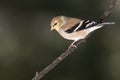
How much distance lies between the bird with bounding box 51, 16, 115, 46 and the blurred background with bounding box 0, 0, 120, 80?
4.23ft

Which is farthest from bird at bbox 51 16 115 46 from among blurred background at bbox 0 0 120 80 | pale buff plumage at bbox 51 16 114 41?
blurred background at bbox 0 0 120 80

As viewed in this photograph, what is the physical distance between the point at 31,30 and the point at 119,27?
3.30 ft

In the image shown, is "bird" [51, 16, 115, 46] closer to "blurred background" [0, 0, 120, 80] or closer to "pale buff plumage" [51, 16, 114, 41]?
"pale buff plumage" [51, 16, 114, 41]

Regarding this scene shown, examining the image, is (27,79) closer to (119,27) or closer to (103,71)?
(103,71)

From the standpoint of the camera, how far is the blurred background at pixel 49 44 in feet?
15.7

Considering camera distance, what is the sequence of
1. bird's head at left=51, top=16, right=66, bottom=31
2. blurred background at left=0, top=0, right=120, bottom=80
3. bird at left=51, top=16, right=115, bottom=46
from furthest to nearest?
blurred background at left=0, top=0, right=120, bottom=80 < bird's head at left=51, top=16, right=66, bottom=31 < bird at left=51, top=16, right=115, bottom=46

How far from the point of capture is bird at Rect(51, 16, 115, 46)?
3.26 metres

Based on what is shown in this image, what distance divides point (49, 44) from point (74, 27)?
149cm

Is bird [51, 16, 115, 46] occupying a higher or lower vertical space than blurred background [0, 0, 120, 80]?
higher

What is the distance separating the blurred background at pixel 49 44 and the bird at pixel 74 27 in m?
1.29

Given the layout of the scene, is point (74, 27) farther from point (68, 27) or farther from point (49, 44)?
point (49, 44)

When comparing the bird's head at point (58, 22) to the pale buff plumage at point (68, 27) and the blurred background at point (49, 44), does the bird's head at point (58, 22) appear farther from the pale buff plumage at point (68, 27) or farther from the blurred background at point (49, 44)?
the blurred background at point (49, 44)

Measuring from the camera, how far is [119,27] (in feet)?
16.9

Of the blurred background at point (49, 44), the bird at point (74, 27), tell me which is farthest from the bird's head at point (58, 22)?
the blurred background at point (49, 44)
